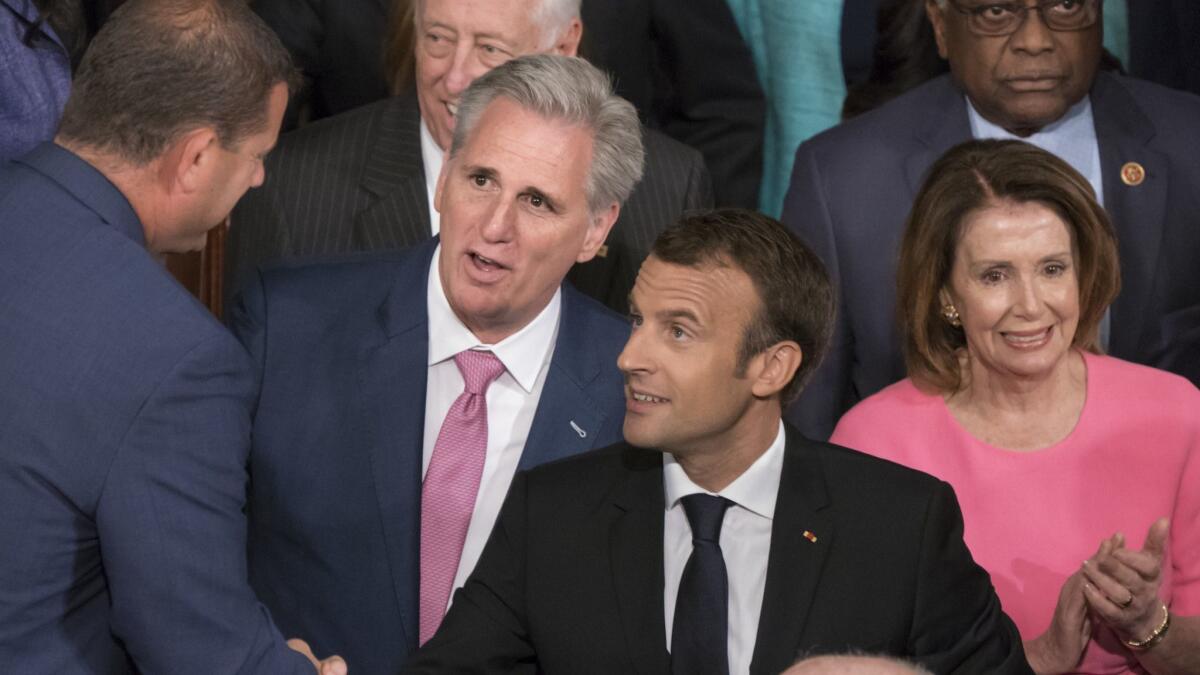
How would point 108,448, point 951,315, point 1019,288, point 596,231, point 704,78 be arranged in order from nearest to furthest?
point 108,448 → point 596,231 → point 1019,288 → point 951,315 → point 704,78

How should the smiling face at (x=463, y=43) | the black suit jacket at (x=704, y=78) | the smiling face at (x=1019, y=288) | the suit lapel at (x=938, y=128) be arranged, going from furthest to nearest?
1. the black suit jacket at (x=704, y=78)
2. the suit lapel at (x=938, y=128)
3. the smiling face at (x=463, y=43)
4. the smiling face at (x=1019, y=288)

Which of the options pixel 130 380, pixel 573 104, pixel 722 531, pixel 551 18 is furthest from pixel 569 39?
pixel 130 380

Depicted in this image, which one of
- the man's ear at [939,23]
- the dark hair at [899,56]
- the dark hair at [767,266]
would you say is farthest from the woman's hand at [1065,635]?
the dark hair at [899,56]

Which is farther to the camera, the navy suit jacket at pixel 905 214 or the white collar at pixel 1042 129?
the white collar at pixel 1042 129

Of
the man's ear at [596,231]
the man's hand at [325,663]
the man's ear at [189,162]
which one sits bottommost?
the man's hand at [325,663]

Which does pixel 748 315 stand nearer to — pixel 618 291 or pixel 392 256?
pixel 392 256

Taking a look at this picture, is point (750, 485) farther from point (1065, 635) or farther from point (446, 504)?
point (1065, 635)

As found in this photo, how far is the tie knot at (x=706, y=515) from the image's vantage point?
2898mm

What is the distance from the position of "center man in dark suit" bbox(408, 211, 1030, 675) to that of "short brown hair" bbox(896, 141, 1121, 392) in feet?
2.08

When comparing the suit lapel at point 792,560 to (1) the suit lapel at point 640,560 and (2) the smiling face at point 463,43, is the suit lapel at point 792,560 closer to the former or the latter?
(1) the suit lapel at point 640,560

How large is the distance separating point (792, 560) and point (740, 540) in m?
0.10

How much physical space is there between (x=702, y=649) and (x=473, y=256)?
2.72 feet

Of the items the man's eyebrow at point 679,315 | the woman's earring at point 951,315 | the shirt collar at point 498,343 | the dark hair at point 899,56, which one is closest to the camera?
the man's eyebrow at point 679,315

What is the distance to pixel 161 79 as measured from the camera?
2.78 meters
